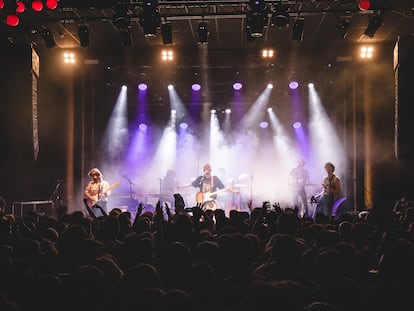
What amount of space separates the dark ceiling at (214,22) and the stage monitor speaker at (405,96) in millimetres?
970

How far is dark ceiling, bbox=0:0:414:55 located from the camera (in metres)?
12.6

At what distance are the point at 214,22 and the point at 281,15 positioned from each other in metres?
2.96

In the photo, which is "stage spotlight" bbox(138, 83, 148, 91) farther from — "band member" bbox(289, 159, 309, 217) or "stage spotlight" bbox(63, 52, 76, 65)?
"band member" bbox(289, 159, 309, 217)

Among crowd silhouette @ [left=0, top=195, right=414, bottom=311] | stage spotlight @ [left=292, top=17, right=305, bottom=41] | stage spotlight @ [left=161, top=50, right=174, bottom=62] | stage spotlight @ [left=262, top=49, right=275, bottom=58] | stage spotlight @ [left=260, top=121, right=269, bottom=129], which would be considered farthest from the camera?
stage spotlight @ [left=260, top=121, right=269, bottom=129]

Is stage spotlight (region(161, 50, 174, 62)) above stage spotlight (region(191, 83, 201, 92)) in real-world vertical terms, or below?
above

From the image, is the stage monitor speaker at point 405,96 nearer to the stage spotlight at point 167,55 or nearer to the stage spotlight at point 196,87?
the stage spotlight at point 167,55

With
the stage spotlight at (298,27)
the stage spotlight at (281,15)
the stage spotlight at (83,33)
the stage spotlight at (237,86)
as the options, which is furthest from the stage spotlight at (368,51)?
the stage spotlight at (83,33)

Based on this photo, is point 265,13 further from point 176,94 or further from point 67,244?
point 176,94

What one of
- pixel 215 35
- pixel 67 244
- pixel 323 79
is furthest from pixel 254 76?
pixel 67 244

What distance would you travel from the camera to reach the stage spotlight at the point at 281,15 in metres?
12.2

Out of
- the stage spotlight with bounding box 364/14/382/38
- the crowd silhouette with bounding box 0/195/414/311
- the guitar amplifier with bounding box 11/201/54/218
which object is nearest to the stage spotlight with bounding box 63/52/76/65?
the guitar amplifier with bounding box 11/201/54/218

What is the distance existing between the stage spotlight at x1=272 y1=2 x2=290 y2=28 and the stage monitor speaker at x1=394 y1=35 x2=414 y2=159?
9.36 feet

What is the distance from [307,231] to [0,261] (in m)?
4.22

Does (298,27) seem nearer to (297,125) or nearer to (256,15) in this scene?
(256,15)
